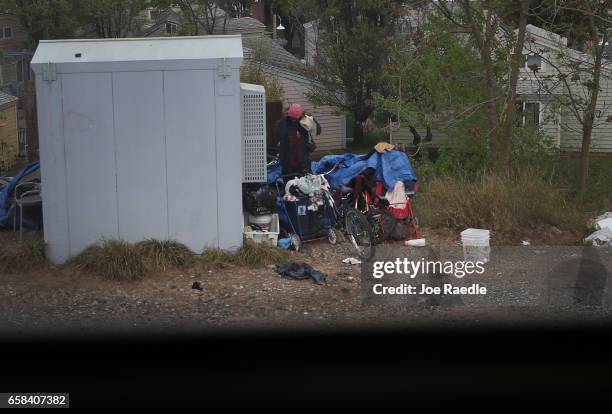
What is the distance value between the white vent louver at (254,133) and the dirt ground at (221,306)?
1.24 m

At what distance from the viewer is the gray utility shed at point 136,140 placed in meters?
8.84

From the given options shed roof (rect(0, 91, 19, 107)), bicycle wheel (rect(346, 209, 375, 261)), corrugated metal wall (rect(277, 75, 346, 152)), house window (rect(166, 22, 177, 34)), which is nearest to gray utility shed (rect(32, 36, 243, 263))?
bicycle wheel (rect(346, 209, 375, 261))

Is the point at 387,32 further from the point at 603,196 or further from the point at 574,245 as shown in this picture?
the point at 574,245

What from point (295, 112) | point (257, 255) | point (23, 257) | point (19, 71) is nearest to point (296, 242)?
point (257, 255)

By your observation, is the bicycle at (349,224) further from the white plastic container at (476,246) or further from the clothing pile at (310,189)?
the white plastic container at (476,246)

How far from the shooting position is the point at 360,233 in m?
9.80

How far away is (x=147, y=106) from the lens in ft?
29.1

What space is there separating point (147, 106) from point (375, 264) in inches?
117

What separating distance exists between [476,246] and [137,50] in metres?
4.23

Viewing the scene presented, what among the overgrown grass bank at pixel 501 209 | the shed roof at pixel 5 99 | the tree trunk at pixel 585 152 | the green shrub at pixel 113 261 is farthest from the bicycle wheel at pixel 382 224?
the shed roof at pixel 5 99

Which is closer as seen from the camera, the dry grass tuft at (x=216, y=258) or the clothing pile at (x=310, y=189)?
the dry grass tuft at (x=216, y=258)

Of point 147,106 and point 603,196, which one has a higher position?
point 147,106

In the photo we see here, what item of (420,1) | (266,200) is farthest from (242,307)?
(420,1)

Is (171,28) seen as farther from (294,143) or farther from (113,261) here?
(113,261)
